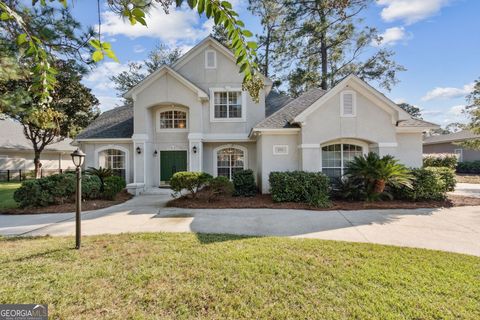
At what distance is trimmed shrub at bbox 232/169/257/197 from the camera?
39.1ft

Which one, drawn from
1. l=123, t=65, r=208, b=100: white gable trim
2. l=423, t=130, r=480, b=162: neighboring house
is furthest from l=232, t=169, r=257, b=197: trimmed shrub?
l=423, t=130, r=480, b=162: neighboring house

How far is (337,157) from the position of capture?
38.7 ft

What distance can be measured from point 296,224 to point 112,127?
13350mm

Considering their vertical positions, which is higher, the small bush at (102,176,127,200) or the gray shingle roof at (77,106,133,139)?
the gray shingle roof at (77,106,133,139)

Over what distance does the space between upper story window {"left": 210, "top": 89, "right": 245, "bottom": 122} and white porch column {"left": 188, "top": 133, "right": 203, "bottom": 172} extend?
162cm

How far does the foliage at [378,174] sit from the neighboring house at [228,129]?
1513 mm

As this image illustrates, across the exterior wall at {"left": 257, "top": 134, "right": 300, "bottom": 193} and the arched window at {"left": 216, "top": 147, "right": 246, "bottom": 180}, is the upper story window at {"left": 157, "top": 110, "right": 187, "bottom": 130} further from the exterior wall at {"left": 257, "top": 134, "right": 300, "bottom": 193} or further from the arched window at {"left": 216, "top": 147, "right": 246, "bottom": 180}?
the exterior wall at {"left": 257, "top": 134, "right": 300, "bottom": 193}

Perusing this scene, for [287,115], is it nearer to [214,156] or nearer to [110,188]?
[214,156]

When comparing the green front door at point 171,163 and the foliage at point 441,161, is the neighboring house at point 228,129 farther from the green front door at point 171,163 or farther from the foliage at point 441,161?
the foliage at point 441,161

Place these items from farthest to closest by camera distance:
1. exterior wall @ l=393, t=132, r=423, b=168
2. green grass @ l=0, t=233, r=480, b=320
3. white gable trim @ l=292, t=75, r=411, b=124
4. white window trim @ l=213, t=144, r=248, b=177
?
white window trim @ l=213, t=144, r=248, b=177, exterior wall @ l=393, t=132, r=423, b=168, white gable trim @ l=292, t=75, r=411, b=124, green grass @ l=0, t=233, r=480, b=320

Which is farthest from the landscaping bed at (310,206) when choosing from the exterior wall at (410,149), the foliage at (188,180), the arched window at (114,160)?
the arched window at (114,160)

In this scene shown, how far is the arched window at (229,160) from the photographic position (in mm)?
14664

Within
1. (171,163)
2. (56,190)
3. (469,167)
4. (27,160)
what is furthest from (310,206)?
(27,160)

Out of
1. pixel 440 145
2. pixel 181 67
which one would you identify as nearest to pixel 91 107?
pixel 181 67
